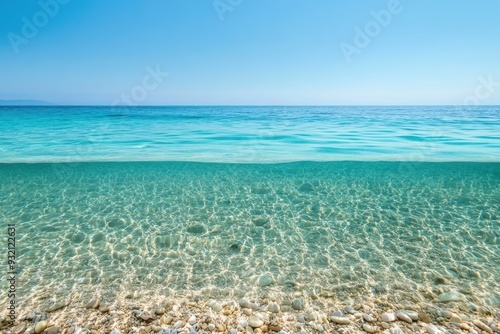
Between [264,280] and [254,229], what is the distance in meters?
1.67

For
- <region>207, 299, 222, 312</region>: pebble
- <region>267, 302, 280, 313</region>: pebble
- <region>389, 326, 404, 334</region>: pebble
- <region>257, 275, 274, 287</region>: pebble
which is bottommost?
<region>257, 275, 274, 287</region>: pebble

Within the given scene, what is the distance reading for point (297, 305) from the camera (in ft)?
10.8

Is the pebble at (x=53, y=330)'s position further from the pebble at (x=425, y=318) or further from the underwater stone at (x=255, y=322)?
the pebble at (x=425, y=318)

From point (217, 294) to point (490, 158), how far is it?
14.6m

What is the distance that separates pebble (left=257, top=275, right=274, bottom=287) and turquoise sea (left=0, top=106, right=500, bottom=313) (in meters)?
0.02

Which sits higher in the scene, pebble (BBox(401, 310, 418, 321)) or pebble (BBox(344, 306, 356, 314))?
pebble (BBox(401, 310, 418, 321))

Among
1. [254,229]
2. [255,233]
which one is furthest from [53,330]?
[254,229]

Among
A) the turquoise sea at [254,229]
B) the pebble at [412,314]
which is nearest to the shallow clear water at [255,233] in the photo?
the turquoise sea at [254,229]

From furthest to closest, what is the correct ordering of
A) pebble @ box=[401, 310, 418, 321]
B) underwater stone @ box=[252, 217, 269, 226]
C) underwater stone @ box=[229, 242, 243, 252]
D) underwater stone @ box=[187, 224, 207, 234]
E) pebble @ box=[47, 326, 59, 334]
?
underwater stone @ box=[252, 217, 269, 226] → underwater stone @ box=[187, 224, 207, 234] → underwater stone @ box=[229, 242, 243, 252] → pebble @ box=[401, 310, 418, 321] → pebble @ box=[47, 326, 59, 334]

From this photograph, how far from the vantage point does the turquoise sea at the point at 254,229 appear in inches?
146

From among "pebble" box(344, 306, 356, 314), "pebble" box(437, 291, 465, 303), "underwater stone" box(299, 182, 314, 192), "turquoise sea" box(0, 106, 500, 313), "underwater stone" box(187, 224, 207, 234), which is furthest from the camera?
"underwater stone" box(299, 182, 314, 192)

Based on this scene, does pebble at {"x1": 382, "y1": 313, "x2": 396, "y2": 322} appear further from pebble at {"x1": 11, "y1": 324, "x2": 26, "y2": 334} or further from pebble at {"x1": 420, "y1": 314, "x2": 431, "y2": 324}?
pebble at {"x1": 11, "y1": 324, "x2": 26, "y2": 334}

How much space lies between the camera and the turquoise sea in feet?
12.2

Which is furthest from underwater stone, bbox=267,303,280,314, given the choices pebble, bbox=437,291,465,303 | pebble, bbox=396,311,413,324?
pebble, bbox=437,291,465,303
